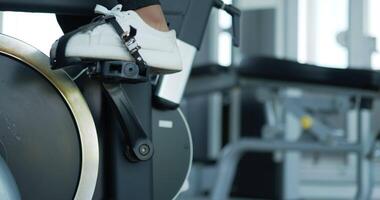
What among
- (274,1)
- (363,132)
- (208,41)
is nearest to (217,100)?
(208,41)

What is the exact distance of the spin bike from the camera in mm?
1025

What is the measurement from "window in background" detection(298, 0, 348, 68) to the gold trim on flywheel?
2.86 metres

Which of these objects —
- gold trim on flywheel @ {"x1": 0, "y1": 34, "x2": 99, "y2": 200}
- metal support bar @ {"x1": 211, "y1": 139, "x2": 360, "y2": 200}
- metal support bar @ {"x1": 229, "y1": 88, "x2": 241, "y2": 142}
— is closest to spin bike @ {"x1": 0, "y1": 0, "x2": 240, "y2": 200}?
gold trim on flywheel @ {"x1": 0, "y1": 34, "x2": 99, "y2": 200}

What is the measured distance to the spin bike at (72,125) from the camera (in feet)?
3.36

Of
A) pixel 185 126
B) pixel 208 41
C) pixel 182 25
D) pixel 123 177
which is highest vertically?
pixel 208 41

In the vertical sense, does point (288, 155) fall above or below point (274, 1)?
below

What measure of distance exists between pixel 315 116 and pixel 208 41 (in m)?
1.26

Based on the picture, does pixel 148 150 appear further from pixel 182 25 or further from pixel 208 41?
pixel 208 41

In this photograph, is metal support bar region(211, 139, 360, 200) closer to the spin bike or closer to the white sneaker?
the spin bike

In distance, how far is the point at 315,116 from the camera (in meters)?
3.16

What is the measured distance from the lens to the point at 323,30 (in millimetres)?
3920

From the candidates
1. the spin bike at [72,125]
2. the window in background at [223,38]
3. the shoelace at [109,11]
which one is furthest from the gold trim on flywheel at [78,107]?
the window in background at [223,38]

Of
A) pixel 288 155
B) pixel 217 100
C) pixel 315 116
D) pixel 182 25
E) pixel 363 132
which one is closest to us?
pixel 182 25

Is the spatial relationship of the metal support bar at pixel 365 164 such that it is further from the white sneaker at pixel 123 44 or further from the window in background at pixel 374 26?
the white sneaker at pixel 123 44
